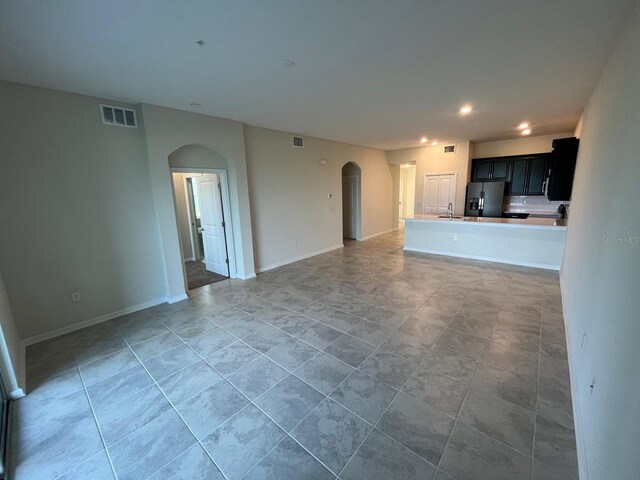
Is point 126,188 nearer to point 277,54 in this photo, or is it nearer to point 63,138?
point 63,138

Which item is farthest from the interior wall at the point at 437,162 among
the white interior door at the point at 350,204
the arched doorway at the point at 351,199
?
the white interior door at the point at 350,204

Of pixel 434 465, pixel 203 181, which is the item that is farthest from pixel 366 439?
pixel 203 181

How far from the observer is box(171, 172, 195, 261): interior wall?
239 inches

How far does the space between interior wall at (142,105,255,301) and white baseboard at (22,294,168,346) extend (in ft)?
0.89

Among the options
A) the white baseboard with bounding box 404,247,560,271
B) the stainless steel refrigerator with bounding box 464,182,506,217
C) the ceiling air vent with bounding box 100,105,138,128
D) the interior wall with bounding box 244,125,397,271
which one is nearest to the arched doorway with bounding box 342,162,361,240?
the interior wall with bounding box 244,125,397,271

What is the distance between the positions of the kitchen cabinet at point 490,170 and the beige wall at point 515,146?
0.94ft

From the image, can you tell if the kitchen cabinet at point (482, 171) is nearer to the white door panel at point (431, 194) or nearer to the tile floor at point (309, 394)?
the white door panel at point (431, 194)

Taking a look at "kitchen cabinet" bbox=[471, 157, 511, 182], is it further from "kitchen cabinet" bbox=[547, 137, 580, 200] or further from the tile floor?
the tile floor

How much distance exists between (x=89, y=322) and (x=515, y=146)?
9565 mm

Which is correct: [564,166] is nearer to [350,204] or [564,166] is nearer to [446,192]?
[446,192]

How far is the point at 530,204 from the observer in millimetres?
7000

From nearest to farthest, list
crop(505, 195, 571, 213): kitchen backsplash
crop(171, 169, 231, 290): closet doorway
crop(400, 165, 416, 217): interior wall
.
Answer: crop(171, 169, 231, 290): closet doorway < crop(505, 195, 571, 213): kitchen backsplash < crop(400, 165, 416, 217): interior wall

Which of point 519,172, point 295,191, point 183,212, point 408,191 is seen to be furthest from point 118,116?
point 408,191

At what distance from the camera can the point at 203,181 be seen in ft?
17.2
